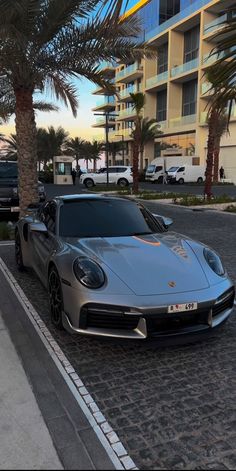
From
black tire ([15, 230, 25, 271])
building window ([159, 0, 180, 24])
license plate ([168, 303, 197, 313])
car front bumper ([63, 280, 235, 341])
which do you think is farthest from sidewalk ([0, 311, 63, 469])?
building window ([159, 0, 180, 24])

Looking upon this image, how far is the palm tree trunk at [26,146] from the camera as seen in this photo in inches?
383

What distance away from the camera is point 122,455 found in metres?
2.53

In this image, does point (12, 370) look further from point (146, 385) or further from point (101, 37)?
point (101, 37)

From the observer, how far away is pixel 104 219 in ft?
16.8

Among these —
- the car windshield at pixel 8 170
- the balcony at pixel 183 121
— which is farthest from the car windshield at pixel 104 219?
the balcony at pixel 183 121

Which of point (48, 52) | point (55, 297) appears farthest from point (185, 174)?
point (55, 297)

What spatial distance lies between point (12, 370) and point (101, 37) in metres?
8.28

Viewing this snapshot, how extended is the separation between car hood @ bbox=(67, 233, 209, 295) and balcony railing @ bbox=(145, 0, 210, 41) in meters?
44.3

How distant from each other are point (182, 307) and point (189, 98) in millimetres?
48559

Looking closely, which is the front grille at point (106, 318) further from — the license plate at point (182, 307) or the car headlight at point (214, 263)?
the car headlight at point (214, 263)

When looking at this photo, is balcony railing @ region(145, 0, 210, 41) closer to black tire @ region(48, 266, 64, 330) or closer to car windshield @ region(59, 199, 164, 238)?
car windshield @ region(59, 199, 164, 238)

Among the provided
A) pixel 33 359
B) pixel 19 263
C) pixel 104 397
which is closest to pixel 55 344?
pixel 33 359

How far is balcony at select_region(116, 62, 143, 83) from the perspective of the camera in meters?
57.8

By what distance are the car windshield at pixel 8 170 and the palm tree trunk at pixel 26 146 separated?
14.5ft
